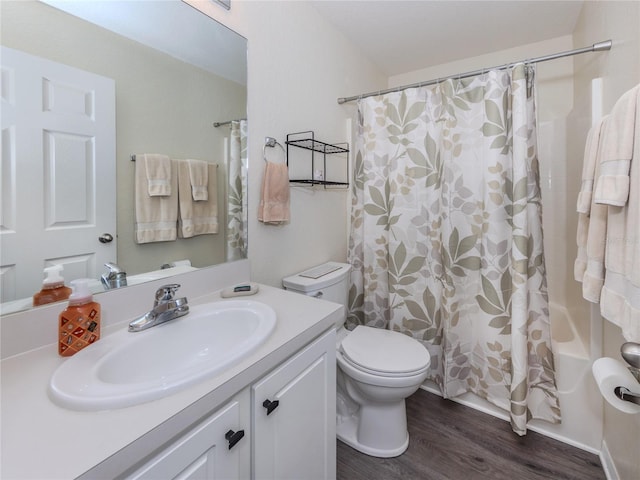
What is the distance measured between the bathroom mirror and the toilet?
0.60 meters

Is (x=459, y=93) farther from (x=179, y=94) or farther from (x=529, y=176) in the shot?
(x=179, y=94)

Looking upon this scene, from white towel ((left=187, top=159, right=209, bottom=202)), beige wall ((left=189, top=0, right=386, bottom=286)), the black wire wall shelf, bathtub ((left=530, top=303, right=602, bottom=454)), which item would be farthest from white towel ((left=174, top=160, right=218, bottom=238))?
bathtub ((left=530, top=303, right=602, bottom=454))

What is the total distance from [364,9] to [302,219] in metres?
1.32

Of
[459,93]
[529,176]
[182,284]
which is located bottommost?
[182,284]

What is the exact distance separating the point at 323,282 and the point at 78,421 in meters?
1.18

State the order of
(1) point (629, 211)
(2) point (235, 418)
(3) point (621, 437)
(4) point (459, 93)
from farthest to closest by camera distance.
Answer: (4) point (459, 93) < (3) point (621, 437) < (1) point (629, 211) < (2) point (235, 418)

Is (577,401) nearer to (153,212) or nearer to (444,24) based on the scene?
(153,212)

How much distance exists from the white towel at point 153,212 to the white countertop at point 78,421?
0.41 meters

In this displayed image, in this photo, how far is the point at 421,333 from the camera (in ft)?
6.25

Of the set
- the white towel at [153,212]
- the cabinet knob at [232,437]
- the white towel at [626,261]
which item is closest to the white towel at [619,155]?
the white towel at [626,261]

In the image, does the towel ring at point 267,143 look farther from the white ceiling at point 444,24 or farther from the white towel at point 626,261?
the white towel at point 626,261

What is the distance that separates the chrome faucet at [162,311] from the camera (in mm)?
872

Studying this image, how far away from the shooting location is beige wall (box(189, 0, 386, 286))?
1.42 metres

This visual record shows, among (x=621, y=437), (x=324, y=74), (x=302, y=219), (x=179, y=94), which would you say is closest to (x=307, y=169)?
(x=302, y=219)
